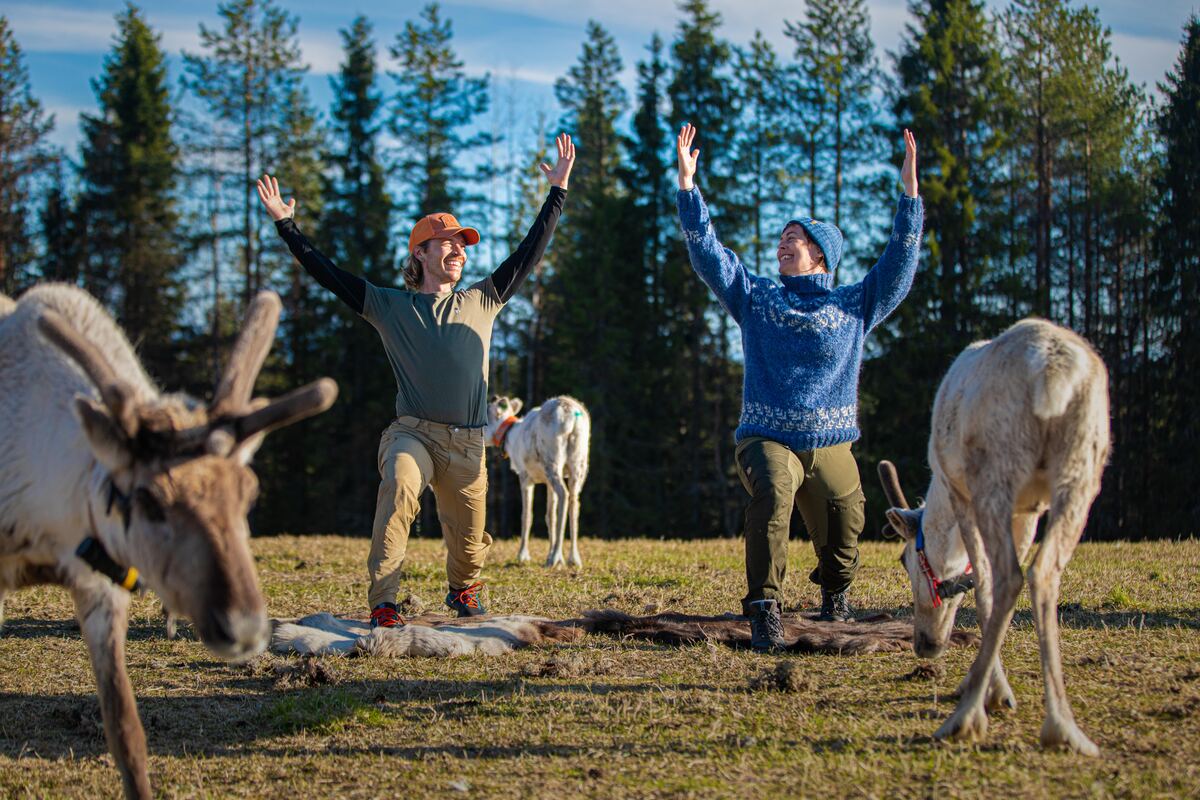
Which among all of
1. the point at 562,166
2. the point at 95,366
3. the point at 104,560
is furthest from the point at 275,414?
the point at 562,166

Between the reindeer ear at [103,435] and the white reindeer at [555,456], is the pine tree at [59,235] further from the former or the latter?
the reindeer ear at [103,435]

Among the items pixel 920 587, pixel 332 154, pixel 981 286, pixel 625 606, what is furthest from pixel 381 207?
pixel 920 587

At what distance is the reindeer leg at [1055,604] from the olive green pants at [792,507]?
1713mm

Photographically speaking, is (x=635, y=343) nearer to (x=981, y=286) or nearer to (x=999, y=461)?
(x=981, y=286)

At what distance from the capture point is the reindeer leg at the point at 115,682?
3732 mm

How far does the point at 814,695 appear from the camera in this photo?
5129mm

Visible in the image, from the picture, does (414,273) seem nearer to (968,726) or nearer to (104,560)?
(104,560)

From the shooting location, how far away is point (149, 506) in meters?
3.41

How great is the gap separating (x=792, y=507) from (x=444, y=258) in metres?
2.99

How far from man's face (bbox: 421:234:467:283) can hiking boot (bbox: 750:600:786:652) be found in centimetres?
310

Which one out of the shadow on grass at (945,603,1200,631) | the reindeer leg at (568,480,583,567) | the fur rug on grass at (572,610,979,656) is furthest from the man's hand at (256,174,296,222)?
the reindeer leg at (568,480,583,567)

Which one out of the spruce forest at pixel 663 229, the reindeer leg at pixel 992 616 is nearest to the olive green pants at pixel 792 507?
the reindeer leg at pixel 992 616

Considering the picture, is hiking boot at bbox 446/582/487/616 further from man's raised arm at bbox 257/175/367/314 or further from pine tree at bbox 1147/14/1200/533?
pine tree at bbox 1147/14/1200/533

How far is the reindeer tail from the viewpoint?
4.23 metres
